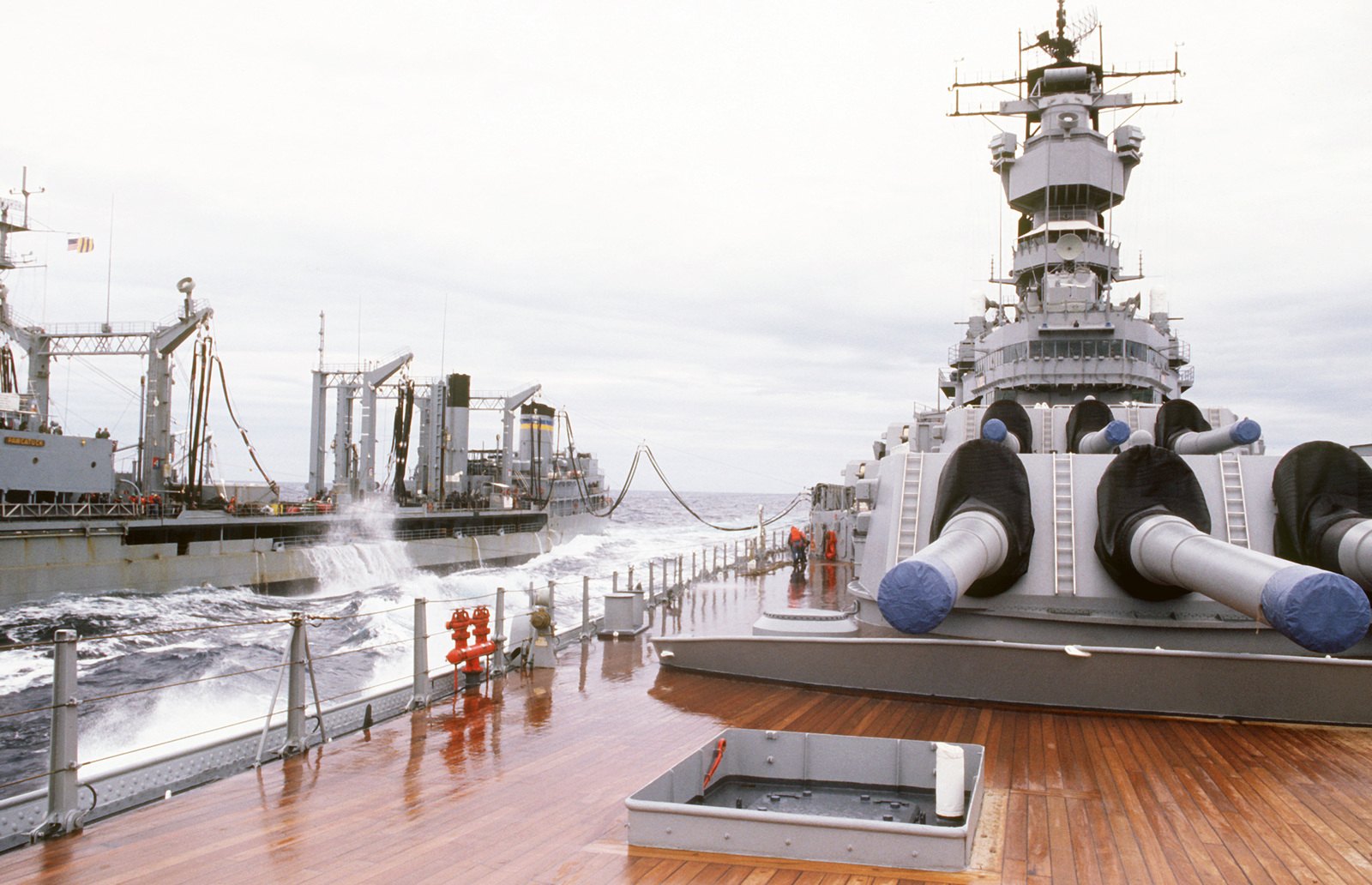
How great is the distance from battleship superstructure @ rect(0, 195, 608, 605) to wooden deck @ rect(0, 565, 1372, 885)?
2232cm

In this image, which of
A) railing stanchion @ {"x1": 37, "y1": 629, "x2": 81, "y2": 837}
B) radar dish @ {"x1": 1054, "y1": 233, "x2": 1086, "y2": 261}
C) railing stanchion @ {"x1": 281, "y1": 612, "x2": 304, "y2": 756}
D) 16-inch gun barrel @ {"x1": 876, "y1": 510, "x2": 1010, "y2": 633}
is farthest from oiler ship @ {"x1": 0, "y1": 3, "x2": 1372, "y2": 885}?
radar dish @ {"x1": 1054, "y1": 233, "x2": 1086, "y2": 261}

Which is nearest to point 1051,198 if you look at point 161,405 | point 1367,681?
point 1367,681

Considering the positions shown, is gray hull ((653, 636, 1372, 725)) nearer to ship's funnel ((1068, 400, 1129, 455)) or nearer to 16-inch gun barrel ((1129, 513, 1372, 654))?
16-inch gun barrel ((1129, 513, 1372, 654))

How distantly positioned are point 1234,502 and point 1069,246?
11.4m

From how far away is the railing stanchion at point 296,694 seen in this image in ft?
17.2

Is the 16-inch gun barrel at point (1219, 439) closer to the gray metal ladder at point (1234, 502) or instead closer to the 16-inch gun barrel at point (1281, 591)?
the gray metal ladder at point (1234, 502)

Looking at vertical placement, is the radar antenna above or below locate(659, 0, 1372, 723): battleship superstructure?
above

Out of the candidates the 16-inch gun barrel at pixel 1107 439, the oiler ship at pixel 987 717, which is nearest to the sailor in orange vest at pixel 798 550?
the oiler ship at pixel 987 717

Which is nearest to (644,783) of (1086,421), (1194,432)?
(1194,432)

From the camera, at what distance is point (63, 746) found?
3883 mm

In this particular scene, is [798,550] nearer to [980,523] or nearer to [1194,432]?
[1194,432]

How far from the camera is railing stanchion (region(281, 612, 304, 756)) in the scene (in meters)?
5.24

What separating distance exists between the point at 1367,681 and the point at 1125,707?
146cm

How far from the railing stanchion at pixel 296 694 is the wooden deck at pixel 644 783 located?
0.18m
